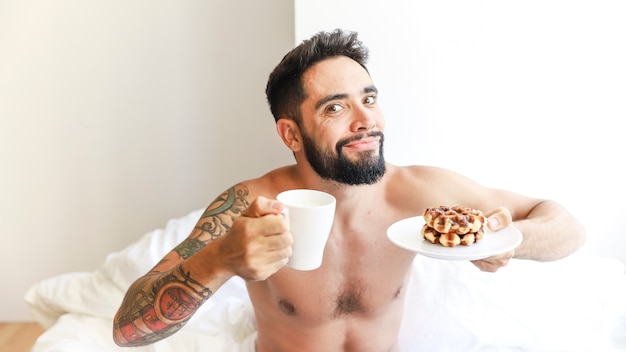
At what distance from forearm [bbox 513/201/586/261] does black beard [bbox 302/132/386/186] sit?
0.29 m

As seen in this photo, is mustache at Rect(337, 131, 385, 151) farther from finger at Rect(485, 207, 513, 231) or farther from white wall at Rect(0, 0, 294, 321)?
white wall at Rect(0, 0, 294, 321)

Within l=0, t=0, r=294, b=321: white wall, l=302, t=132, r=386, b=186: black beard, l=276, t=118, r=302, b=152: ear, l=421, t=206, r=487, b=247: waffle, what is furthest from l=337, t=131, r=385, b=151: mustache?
l=0, t=0, r=294, b=321: white wall

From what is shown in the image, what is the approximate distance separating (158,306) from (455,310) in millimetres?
794

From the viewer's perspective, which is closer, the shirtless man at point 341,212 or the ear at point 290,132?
the shirtless man at point 341,212

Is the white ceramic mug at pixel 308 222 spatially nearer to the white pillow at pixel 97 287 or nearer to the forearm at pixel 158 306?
the forearm at pixel 158 306

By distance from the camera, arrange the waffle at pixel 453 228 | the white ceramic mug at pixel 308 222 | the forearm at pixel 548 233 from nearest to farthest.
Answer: the white ceramic mug at pixel 308 222 → the waffle at pixel 453 228 → the forearm at pixel 548 233

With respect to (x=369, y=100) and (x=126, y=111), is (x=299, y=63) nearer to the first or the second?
(x=369, y=100)

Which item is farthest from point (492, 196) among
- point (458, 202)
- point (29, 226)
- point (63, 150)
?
point (29, 226)

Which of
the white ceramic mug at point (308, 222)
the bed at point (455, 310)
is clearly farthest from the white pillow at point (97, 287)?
the white ceramic mug at point (308, 222)

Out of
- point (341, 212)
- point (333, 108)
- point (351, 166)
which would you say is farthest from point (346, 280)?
point (333, 108)

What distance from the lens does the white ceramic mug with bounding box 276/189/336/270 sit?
0.71 metres

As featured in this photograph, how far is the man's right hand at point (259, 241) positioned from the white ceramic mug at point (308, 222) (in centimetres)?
1

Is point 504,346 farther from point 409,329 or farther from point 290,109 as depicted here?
point 290,109

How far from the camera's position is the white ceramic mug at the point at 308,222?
0.71m
